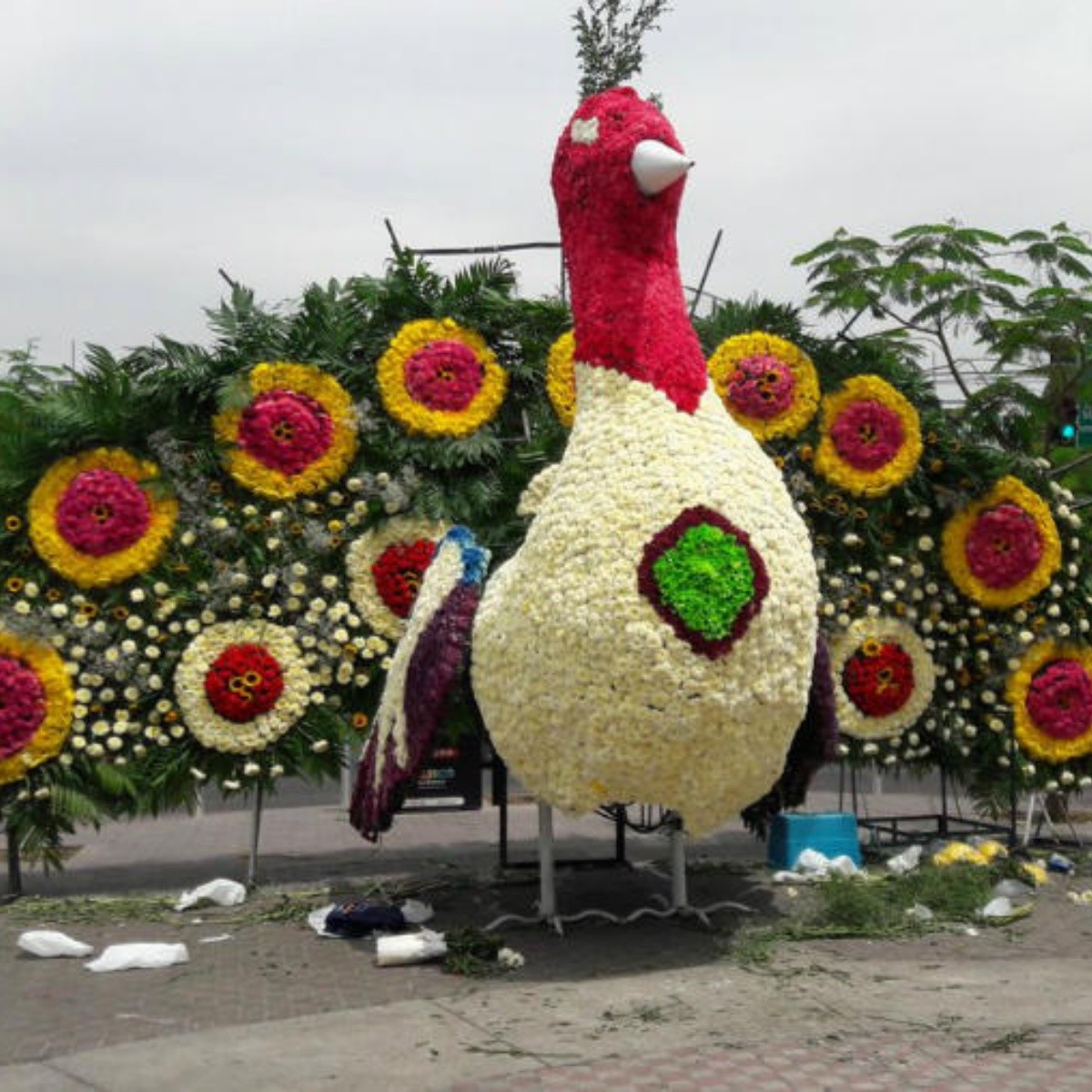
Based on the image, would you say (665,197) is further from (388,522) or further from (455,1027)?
(455,1027)

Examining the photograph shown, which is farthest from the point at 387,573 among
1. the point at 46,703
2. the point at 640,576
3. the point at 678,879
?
the point at 640,576

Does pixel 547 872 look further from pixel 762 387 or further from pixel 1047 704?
pixel 1047 704

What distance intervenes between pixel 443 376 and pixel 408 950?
4.17 metres

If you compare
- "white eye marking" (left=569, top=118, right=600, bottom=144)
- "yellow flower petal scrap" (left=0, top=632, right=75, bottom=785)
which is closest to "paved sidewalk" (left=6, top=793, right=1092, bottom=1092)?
"yellow flower petal scrap" (left=0, top=632, right=75, bottom=785)

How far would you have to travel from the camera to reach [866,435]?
402 inches

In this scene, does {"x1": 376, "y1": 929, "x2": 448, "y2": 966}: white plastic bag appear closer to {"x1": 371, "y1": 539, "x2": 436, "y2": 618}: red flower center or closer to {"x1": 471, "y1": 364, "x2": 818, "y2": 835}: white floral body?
{"x1": 471, "y1": 364, "x2": 818, "y2": 835}: white floral body

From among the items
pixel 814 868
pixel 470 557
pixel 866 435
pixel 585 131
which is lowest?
pixel 814 868

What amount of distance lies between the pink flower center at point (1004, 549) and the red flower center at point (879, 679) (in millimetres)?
881

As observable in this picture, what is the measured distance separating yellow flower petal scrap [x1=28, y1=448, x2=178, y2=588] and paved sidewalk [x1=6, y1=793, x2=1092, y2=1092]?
2.29 metres

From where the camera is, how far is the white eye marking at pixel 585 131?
7355 millimetres

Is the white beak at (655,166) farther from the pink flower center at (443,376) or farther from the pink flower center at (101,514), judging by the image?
the pink flower center at (101,514)

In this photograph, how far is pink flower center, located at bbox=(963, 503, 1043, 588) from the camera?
33.6 feet

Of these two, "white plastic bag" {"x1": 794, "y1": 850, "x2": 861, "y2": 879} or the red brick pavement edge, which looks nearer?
the red brick pavement edge

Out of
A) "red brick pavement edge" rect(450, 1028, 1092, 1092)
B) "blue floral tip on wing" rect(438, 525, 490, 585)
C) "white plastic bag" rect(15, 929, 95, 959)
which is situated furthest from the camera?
"white plastic bag" rect(15, 929, 95, 959)
